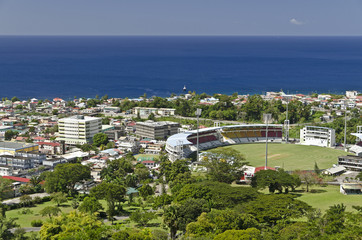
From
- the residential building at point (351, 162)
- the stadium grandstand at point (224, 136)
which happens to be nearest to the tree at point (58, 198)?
the stadium grandstand at point (224, 136)

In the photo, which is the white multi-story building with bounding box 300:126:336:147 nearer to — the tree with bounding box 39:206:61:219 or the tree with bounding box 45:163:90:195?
the tree with bounding box 45:163:90:195

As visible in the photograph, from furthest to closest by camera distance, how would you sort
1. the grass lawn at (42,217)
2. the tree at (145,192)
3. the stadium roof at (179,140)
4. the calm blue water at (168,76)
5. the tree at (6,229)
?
the calm blue water at (168,76) < the stadium roof at (179,140) < the tree at (145,192) < the grass lawn at (42,217) < the tree at (6,229)

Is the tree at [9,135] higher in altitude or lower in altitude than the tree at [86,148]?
higher

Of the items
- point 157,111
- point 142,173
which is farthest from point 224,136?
point 142,173

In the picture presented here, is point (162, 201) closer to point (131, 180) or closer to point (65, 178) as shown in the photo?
point (131, 180)

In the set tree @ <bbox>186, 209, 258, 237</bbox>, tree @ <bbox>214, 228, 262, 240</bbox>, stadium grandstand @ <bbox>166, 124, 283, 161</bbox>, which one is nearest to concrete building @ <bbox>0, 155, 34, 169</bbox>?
stadium grandstand @ <bbox>166, 124, 283, 161</bbox>

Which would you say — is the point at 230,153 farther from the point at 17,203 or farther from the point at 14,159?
the point at 14,159

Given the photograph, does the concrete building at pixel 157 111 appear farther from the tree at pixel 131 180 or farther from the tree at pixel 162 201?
the tree at pixel 162 201
